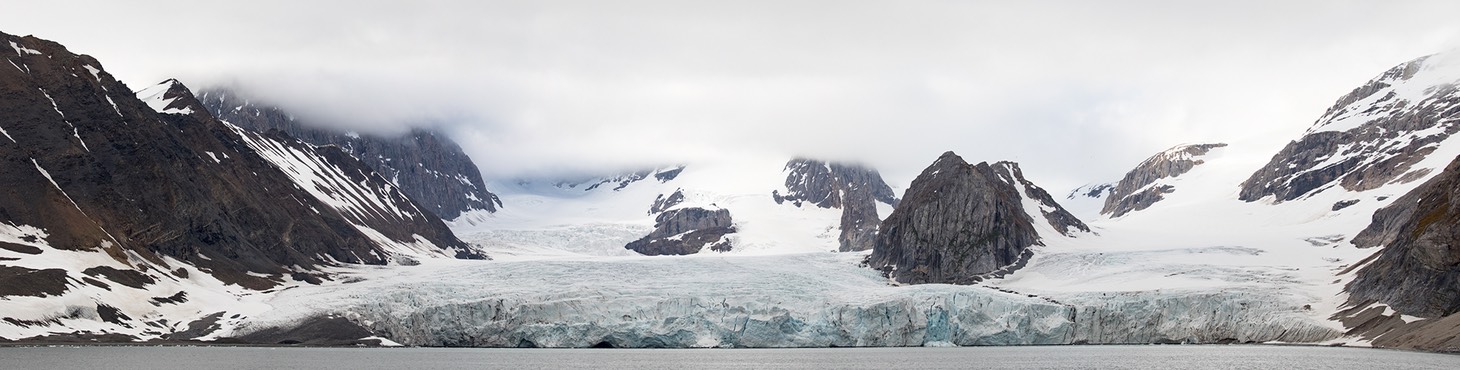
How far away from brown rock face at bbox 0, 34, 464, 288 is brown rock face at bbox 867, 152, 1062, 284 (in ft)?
270

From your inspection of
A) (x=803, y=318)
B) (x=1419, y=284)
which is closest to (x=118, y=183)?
(x=803, y=318)

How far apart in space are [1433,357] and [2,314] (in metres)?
110

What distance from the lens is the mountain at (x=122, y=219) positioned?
4636 inches

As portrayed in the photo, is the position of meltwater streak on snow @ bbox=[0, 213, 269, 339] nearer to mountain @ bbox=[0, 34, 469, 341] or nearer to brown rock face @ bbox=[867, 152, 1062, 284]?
mountain @ bbox=[0, 34, 469, 341]

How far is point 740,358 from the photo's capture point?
102 metres

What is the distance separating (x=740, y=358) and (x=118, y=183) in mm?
93714

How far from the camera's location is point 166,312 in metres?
124

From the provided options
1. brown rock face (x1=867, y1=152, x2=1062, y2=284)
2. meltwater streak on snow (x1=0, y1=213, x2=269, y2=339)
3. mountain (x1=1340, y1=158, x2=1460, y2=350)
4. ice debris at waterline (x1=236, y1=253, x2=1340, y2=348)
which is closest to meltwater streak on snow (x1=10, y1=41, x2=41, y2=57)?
meltwater streak on snow (x1=0, y1=213, x2=269, y2=339)

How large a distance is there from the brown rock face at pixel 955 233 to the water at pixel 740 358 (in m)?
53.3

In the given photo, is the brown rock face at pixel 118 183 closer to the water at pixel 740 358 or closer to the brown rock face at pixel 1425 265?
the water at pixel 740 358

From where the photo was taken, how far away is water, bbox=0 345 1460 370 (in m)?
80.8

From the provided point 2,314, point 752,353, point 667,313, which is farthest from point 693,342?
point 2,314

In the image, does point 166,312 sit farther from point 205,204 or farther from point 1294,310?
point 1294,310

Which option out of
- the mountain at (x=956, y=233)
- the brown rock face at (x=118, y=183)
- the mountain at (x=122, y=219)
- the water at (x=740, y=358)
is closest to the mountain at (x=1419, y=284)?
the water at (x=740, y=358)
